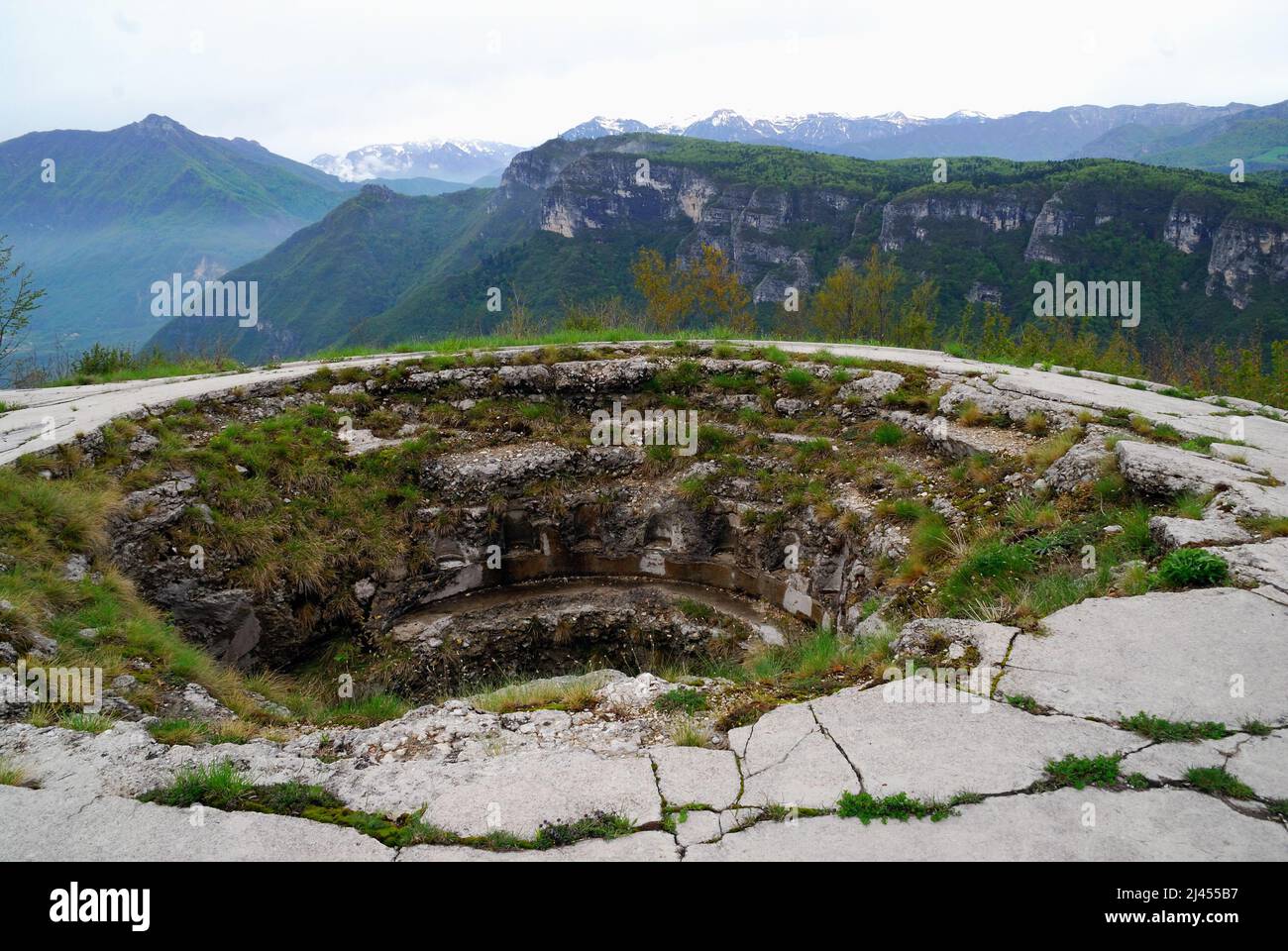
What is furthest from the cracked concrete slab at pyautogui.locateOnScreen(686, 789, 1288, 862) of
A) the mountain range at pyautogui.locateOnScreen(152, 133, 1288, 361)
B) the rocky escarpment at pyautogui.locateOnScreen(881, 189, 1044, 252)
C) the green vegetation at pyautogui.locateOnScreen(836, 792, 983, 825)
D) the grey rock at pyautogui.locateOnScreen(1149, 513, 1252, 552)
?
the rocky escarpment at pyautogui.locateOnScreen(881, 189, 1044, 252)

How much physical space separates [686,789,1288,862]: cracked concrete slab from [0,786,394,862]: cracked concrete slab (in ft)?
6.41

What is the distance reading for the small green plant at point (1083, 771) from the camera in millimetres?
3497

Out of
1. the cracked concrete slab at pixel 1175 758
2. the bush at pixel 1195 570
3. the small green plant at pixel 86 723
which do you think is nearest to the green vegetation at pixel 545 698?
the small green plant at pixel 86 723

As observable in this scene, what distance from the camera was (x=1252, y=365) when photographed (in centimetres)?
3002

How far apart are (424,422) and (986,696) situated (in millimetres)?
11375

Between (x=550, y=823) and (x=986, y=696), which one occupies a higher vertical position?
(x=986, y=696)

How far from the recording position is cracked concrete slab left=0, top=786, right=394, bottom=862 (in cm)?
331

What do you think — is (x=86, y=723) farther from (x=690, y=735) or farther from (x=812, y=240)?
(x=812, y=240)

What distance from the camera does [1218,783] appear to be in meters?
3.37

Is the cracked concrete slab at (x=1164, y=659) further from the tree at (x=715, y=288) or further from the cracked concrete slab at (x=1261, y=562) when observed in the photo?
the tree at (x=715, y=288)

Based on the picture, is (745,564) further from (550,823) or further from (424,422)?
(550,823)

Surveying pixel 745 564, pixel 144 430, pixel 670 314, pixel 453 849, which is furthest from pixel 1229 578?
pixel 670 314

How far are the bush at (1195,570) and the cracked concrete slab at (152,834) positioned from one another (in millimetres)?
5873

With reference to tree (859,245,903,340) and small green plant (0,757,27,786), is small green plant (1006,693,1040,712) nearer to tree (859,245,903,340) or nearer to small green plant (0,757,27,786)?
small green plant (0,757,27,786)
